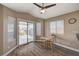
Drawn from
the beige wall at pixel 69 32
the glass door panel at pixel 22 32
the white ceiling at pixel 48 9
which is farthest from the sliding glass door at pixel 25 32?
the beige wall at pixel 69 32

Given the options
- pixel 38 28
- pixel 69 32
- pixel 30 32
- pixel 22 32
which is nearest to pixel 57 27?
pixel 69 32

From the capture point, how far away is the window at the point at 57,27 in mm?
1788

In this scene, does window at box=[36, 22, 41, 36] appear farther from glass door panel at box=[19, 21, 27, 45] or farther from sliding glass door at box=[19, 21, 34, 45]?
glass door panel at box=[19, 21, 27, 45]

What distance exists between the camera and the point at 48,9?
1774mm

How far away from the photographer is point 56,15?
1789 mm

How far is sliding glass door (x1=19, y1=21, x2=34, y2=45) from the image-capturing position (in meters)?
1.79

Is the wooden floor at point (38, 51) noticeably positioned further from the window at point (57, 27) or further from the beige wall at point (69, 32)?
the window at point (57, 27)

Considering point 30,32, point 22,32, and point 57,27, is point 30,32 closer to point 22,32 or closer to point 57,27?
point 22,32

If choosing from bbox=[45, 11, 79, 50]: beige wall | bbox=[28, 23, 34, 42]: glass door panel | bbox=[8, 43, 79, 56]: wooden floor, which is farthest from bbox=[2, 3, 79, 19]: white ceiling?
bbox=[8, 43, 79, 56]: wooden floor

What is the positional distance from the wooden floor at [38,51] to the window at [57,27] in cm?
28

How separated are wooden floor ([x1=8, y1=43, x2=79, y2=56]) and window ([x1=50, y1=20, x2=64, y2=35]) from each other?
0.28m

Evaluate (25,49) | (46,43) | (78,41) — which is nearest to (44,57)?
(46,43)

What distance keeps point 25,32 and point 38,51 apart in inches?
16.9

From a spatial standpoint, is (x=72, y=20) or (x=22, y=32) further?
(x=22, y=32)
